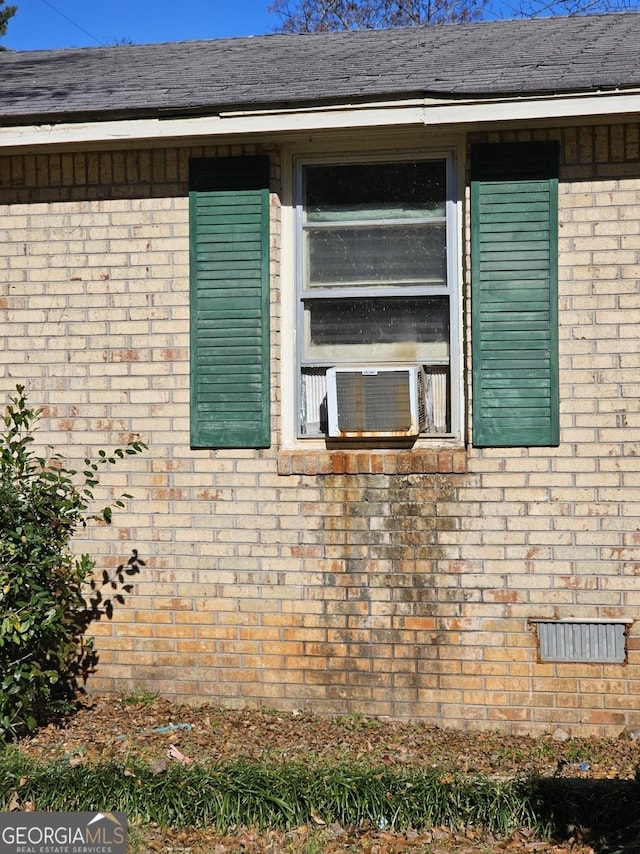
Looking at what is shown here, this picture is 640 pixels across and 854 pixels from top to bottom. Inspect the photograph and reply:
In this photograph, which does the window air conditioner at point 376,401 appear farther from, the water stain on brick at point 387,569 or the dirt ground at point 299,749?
the dirt ground at point 299,749

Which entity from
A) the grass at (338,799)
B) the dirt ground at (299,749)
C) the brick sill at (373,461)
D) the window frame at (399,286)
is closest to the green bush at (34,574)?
the dirt ground at (299,749)

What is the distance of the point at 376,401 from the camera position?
6.09 metres

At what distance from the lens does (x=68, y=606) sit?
20.9 feet

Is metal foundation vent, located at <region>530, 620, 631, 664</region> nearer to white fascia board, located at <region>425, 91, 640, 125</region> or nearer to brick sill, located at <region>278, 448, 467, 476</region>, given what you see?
brick sill, located at <region>278, 448, 467, 476</region>

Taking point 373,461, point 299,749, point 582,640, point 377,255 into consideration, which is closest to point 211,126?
point 377,255

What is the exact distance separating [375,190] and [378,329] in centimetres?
85

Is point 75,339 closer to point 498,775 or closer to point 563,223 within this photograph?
point 563,223

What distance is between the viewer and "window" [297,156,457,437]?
6.28 meters

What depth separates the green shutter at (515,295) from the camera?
5.96 meters

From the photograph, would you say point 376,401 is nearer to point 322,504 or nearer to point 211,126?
point 322,504

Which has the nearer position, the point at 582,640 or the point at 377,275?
the point at 582,640

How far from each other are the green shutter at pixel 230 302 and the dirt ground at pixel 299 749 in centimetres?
164

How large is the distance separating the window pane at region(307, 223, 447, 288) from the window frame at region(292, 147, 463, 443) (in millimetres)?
51

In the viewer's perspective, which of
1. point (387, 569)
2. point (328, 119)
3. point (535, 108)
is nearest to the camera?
point (535, 108)
